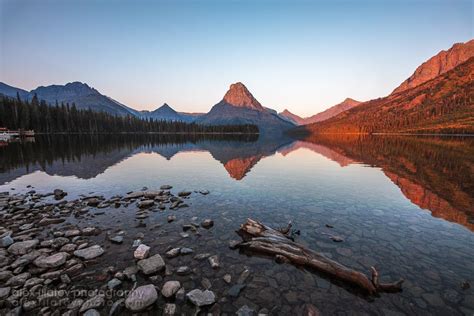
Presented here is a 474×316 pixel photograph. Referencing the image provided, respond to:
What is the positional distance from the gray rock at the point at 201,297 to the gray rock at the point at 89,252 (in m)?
6.47

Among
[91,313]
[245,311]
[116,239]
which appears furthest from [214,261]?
[116,239]

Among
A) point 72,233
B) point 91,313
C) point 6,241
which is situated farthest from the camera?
point 72,233

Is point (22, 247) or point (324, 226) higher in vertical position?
point (22, 247)

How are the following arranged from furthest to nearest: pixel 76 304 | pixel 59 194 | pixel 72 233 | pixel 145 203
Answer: pixel 59 194, pixel 145 203, pixel 72 233, pixel 76 304

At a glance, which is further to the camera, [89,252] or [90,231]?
[90,231]

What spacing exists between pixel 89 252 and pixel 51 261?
1601 millimetres

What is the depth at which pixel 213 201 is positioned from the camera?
2194cm

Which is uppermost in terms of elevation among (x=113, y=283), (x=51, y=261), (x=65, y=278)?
(x=51, y=261)

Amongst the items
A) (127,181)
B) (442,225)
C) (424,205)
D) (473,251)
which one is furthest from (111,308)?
(424,205)

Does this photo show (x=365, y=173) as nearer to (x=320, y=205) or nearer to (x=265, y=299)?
(x=320, y=205)

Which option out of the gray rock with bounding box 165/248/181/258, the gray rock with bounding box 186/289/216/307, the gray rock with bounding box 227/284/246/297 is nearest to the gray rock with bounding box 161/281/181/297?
the gray rock with bounding box 186/289/216/307

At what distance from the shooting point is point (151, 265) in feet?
34.9

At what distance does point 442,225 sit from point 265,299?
16859mm

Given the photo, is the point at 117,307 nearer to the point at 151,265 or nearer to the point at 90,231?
the point at 151,265
